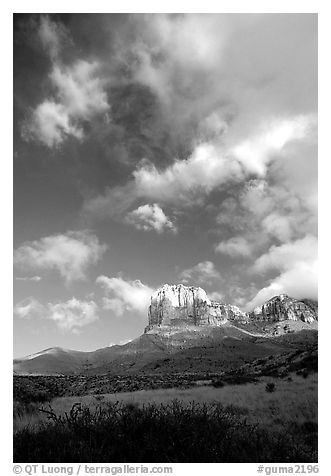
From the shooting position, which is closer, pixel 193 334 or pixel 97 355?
pixel 97 355

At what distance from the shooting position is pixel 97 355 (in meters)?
166

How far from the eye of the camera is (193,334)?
19700 cm

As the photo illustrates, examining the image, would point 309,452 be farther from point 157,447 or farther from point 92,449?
point 92,449

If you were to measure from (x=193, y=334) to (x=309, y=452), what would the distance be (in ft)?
653
